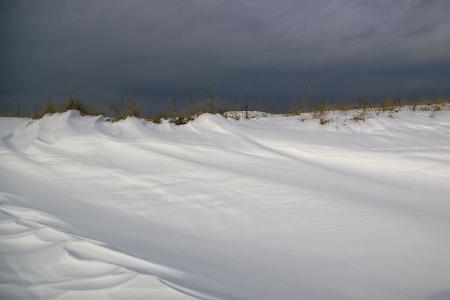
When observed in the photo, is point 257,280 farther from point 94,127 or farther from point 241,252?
point 94,127

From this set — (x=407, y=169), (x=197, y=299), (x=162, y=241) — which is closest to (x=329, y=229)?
(x=162, y=241)

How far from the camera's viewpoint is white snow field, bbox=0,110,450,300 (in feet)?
5.62

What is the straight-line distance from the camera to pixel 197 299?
4.68ft

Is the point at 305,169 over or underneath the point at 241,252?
over

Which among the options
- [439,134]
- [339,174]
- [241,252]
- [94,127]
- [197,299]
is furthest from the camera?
[94,127]

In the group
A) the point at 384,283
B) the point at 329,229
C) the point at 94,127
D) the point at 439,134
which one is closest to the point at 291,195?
the point at 329,229

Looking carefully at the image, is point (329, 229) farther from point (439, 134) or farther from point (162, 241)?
point (439, 134)

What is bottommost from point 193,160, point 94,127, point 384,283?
point 384,283

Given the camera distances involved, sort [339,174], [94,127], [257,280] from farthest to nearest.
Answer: [94,127] → [339,174] → [257,280]

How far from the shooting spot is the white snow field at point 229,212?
171 cm

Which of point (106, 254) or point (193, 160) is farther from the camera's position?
point (193, 160)

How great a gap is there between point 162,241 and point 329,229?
1207 mm

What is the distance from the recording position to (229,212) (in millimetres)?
2803

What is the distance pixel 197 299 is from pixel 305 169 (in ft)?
8.66
